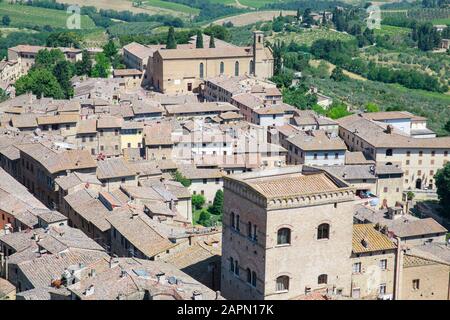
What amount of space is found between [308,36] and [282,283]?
4038 inches

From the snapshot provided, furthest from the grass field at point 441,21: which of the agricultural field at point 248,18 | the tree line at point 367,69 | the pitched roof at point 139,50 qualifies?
the pitched roof at point 139,50

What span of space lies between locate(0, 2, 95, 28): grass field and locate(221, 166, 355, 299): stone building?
122747 millimetres

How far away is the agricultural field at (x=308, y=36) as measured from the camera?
125938mm

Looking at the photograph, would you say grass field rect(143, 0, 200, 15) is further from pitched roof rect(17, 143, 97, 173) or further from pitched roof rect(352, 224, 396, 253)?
pitched roof rect(352, 224, 396, 253)

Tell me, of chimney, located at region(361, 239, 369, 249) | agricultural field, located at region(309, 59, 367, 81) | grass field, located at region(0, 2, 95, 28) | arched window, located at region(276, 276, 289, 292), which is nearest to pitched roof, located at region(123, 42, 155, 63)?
agricultural field, located at region(309, 59, 367, 81)

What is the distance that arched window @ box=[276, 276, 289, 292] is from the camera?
28719 millimetres

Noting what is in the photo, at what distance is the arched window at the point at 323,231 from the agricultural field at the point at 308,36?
97.2 m

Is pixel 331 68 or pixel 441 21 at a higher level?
pixel 441 21

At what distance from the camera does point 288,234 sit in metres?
28.3

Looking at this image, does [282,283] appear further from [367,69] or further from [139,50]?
[367,69]

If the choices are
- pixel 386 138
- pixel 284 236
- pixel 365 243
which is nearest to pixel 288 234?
pixel 284 236

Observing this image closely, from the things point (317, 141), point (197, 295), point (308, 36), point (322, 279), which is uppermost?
point (197, 295)

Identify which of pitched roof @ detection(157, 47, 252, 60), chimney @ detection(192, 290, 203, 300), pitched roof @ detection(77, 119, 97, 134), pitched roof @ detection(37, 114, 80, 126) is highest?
chimney @ detection(192, 290, 203, 300)

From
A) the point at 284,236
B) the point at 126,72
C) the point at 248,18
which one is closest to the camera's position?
the point at 284,236
